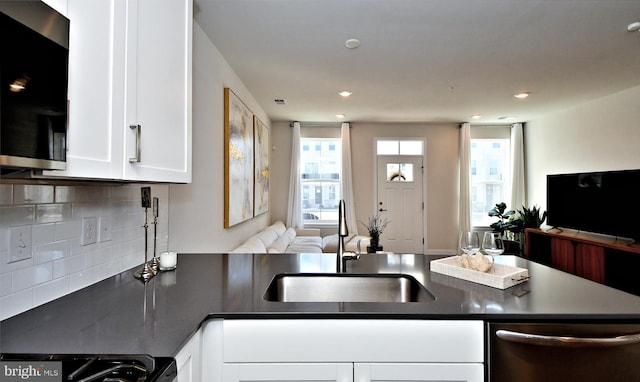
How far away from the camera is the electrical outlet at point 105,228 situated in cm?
131

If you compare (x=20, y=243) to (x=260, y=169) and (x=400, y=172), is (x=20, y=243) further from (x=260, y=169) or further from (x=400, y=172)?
(x=400, y=172)

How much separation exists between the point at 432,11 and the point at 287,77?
1.73 meters

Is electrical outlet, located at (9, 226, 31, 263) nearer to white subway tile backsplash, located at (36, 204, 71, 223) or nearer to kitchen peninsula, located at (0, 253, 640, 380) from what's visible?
white subway tile backsplash, located at (36, 204, 71, 223)

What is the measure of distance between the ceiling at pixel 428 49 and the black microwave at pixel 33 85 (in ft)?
5.15

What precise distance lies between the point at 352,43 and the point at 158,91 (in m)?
1.85

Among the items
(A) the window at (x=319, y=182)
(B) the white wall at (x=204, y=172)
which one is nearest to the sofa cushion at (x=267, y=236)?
(B) the white wall at (x=204, y=172)

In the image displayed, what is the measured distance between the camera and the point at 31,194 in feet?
3.31

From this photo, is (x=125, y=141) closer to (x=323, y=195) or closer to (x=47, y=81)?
(x=47, y=81)

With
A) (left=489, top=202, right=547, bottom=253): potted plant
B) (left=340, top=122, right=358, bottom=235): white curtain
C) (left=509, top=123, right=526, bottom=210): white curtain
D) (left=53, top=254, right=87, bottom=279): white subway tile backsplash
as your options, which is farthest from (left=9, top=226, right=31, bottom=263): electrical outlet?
(left=509, top=123, right=526, bottom=210): white curtain

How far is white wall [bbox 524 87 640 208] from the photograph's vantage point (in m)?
3.80

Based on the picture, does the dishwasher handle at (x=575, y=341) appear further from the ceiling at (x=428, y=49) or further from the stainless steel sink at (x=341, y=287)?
the ceiling at (x=428, y=49)

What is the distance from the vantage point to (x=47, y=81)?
2.34 ft

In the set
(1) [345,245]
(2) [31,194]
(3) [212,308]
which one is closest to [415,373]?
(3) [212,308]

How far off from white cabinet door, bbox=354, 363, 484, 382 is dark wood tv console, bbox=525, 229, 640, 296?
352 cm
